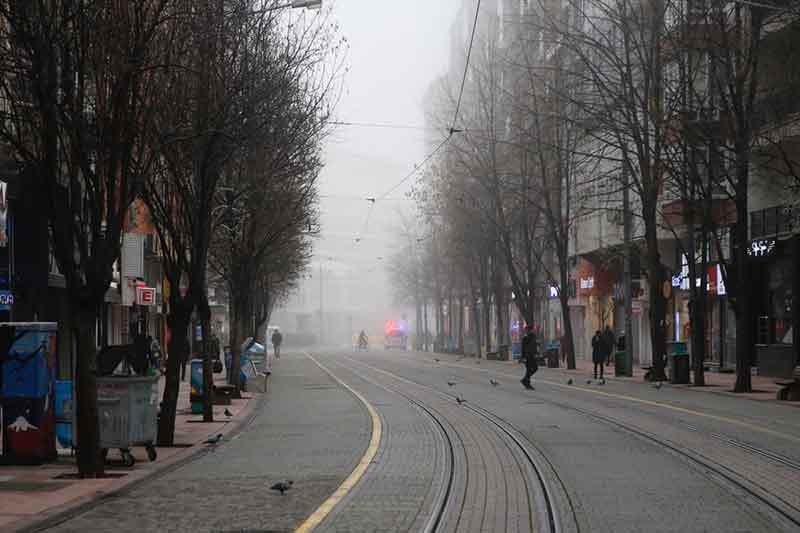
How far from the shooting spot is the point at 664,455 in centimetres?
1733

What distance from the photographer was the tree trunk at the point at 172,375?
20.5 metres

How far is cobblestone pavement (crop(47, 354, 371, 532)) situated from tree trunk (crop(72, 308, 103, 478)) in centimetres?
87

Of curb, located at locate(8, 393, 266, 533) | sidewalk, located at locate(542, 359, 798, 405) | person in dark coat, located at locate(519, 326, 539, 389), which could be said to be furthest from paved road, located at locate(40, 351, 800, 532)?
person in dark coat, located at locate(519, 326, 539, 389)

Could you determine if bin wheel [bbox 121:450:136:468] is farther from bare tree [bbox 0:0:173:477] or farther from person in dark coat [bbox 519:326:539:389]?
person in dark coat [bbox 519:326:539:389]

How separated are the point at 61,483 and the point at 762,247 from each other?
3375 centimetres

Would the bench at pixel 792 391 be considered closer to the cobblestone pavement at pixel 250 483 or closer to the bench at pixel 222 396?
the cobblestone pavement at pixel 250 483

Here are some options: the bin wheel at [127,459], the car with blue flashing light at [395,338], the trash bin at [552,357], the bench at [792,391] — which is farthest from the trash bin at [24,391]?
the car with blue flashing light at [395,338]

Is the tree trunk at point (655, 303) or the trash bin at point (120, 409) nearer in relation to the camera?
the trash bin at point (120, 409)

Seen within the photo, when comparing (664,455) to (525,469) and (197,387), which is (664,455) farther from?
(197,387)

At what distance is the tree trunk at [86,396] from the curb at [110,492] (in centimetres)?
51

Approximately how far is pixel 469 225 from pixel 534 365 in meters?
34.7

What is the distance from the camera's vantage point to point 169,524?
471 inches

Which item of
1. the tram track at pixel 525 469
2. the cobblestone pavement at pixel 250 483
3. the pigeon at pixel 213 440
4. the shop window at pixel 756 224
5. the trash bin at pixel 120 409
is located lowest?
the cobblestone pavement at pixel 250 483

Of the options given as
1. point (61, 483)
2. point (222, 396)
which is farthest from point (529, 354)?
point (61, 483)
